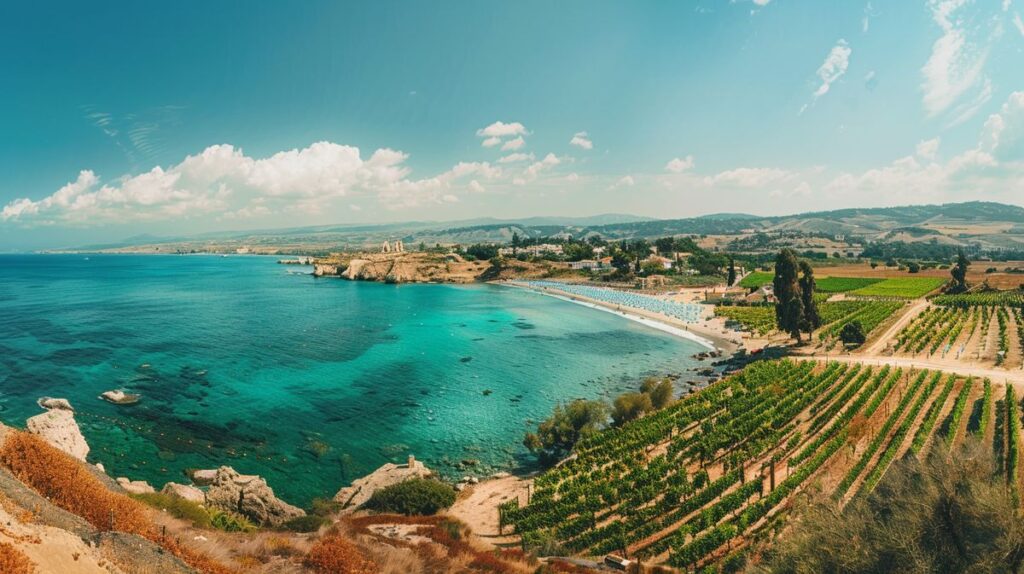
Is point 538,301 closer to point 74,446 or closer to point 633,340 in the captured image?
point 633,340

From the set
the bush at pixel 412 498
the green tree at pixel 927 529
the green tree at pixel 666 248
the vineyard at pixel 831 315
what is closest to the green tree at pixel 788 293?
the vineyard at pixel 831 315

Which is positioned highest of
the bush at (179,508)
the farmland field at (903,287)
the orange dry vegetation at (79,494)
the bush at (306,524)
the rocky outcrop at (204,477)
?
the orange dry vegetation at (79,494)

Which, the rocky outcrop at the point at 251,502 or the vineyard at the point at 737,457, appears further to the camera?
the vineyard at the point at 737,457

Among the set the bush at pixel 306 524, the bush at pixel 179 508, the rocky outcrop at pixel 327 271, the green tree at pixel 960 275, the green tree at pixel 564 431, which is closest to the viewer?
the bush at pixel 179 508

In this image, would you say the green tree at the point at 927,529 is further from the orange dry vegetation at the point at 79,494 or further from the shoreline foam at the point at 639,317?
the shoreline foam at the point at 639,317

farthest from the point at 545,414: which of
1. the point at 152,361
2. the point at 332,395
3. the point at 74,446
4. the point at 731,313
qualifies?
the point at 731,313

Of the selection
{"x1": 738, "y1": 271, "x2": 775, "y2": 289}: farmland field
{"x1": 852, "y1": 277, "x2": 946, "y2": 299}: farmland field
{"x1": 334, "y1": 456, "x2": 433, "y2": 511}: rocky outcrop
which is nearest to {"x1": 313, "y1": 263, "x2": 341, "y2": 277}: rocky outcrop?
{"x1": 738, "y1": 271, "x2": 775, "y2": 289}: farmland field

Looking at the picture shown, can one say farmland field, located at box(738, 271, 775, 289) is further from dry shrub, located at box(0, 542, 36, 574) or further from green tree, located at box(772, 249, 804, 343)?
dry shrub, located at box(0, 542, 36, 574)

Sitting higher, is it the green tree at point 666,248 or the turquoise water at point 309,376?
the green tree at point 666,248
